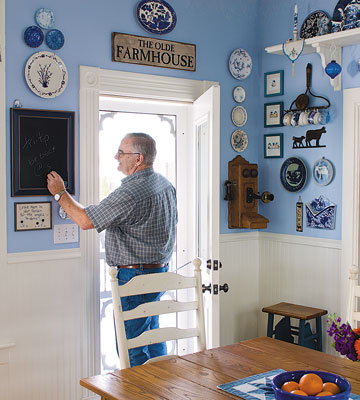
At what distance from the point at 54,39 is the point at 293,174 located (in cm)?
190

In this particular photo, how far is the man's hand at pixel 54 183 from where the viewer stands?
3191 millimetres

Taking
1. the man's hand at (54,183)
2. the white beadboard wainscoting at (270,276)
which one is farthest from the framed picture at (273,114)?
the man's hand at (54,183)

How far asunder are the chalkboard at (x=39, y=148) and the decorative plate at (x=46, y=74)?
12cm

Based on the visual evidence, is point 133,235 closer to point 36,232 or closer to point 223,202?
point 36,232

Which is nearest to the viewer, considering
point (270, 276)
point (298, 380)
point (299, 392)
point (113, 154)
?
point (299, 392)

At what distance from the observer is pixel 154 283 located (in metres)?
2.60

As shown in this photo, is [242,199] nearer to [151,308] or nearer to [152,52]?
[152,52]

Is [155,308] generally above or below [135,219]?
below

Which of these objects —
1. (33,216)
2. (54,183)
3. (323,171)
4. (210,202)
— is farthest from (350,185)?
(33,216)

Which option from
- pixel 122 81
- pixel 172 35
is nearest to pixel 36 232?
pixel 122 81

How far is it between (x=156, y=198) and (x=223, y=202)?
964 mm

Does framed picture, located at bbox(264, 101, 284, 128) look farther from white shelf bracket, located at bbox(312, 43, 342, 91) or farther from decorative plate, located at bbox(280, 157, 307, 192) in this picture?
white shelf bracket, located at bbox(312, 43, 342, 91)

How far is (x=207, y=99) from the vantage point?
344 centimetres

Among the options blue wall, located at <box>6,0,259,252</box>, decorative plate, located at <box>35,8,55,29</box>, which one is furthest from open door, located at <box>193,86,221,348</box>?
decorative plate, located at <box>35,8,55,29</box>
